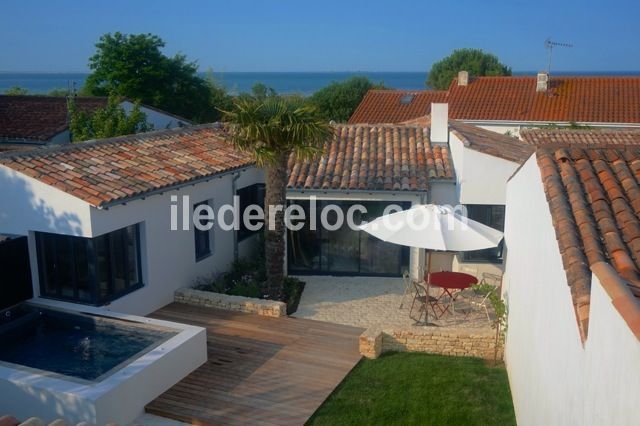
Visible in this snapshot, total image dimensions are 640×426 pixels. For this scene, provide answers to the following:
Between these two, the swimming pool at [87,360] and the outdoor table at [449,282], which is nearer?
the swimming pool at [87,360]

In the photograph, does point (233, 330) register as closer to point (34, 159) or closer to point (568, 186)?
point (34, 159)

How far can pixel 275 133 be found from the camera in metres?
15.9

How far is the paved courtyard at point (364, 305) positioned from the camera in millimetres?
16578

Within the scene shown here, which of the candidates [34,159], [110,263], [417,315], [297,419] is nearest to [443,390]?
[297,419]

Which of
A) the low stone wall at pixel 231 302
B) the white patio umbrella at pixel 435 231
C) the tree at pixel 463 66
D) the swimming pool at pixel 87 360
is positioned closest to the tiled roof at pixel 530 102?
the white patio umbrella at pixel 435 231

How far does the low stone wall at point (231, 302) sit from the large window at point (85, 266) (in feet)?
6.18

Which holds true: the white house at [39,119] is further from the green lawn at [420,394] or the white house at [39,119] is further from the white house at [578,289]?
the white house at [578,289]

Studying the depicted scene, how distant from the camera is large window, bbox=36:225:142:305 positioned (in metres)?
15.0

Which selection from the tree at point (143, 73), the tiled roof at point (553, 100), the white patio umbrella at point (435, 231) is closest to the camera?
the white patio umbrella at point (435, 231)

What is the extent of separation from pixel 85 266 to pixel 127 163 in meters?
3.17

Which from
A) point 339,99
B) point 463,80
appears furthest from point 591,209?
point 339,99

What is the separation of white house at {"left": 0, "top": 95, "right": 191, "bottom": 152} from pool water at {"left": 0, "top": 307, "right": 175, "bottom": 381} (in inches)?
744

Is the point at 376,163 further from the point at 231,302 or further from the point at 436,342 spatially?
the point at 436,342

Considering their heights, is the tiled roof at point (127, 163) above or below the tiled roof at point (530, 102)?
below
